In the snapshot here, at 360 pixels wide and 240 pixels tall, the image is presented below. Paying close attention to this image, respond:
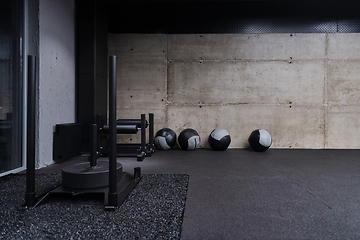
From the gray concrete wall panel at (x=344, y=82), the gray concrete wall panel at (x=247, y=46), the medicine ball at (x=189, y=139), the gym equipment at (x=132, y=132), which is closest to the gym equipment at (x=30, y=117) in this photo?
the gym equipment at (x=132, y=132)

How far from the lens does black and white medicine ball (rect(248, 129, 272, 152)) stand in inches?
163

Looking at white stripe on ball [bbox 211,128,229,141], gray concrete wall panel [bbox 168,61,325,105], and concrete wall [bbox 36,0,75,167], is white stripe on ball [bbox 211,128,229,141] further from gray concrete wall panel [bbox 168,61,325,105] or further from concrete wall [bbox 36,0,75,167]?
concrete wall [bbox 36,0,75,167]

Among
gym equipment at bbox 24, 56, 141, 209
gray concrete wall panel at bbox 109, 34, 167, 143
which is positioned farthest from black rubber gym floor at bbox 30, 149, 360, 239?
gray concrete wall panel at bbox 109, 34, 167, 143

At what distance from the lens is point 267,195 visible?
194cm

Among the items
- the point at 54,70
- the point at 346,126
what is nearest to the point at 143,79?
the point at 54,70

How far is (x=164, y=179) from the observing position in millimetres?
2369

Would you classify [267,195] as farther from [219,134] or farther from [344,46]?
[344,46]

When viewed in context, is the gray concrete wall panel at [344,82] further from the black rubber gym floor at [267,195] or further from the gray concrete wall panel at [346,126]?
the black rubber gym floor at [267,195]

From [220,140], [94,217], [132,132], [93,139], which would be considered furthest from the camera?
[220,140]

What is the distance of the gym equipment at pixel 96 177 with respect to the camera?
1.53 metres

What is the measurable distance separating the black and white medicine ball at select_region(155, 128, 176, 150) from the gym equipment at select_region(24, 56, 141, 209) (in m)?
2.20

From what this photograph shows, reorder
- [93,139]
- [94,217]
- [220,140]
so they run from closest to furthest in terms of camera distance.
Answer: [94,217] < [93,139] < [220,140]

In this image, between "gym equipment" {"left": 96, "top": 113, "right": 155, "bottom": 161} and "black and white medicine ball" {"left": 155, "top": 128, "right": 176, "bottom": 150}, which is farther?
"black and white medicine ball" {"left": 155, "top": 128, "right": 176, "bottom": 150}

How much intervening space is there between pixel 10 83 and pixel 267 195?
297 centimetres
